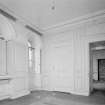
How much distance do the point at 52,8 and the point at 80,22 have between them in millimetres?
1679

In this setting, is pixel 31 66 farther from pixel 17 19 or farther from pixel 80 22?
pixel 80 22

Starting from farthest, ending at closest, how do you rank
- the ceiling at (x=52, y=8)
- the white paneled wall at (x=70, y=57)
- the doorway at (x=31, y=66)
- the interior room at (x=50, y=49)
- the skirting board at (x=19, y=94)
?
1. the doorway at (x=31, y=66)
2. the white paneled wall at (x=70, y=57)
3. the skirting board at (x=19, y=94)
4. the interior room at (x=50, y=49)
5. the ceiling at (x=52, y=8)

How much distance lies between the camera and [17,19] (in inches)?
176

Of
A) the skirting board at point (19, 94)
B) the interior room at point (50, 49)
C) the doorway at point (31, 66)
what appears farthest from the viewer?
the doorway at point (31, 66)

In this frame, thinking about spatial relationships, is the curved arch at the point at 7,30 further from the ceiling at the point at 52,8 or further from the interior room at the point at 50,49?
the ceiling at the point at 52,8

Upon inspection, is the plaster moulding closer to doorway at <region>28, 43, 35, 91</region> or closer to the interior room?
the interior room

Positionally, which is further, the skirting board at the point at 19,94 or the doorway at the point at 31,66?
the doorway at the point at 31,66

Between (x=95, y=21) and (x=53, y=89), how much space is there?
3.76 meters

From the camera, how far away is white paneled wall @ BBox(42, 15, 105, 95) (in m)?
4.61

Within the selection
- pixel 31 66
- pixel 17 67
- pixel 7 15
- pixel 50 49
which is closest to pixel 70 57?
pixel 50 49

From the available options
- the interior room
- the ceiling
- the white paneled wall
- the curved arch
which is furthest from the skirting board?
the ceiling

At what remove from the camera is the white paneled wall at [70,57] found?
15.1ft

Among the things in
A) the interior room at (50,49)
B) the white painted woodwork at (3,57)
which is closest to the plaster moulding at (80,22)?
the interior room at (50,49)

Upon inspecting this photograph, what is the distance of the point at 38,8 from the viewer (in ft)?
13.0
